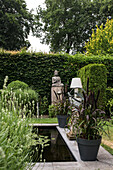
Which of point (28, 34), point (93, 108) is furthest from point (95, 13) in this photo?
point (93, 108)

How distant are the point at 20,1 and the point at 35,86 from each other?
1153 centimetres

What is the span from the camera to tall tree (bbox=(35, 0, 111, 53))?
16803mm

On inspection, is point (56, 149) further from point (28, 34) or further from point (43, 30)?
point (43, 30)

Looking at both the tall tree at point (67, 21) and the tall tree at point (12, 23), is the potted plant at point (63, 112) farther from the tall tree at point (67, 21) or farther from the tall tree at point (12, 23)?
the tall tree at point (67, 21)

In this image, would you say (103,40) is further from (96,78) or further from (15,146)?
(15,146)

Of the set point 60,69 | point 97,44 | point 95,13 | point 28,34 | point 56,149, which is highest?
point 95,13

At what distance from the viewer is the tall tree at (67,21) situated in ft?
55.1

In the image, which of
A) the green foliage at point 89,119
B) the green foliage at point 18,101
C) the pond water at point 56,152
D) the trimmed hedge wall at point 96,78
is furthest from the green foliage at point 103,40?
the green foliage at point 89,119

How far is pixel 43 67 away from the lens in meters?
8.07

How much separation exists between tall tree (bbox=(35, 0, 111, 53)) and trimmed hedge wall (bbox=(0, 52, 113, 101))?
9.36m

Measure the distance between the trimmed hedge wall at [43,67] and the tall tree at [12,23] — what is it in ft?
22.1

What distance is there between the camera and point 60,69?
8.12 meters

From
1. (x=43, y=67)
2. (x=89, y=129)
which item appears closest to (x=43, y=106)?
(x=43, y=67)

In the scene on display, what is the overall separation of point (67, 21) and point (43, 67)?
10990 millimetres
